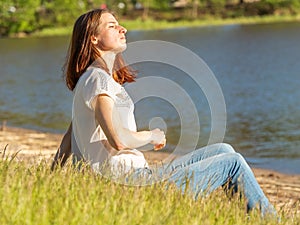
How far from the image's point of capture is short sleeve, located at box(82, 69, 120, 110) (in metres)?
4.52

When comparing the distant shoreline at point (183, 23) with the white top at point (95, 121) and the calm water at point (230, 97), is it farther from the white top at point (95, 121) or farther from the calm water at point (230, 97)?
the white top at point (95, 121)

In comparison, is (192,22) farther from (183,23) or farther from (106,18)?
(106,18)

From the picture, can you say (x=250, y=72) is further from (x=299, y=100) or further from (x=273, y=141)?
(x=273, y=141)

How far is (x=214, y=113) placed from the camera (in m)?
16.3

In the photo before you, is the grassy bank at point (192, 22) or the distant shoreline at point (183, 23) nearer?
the distant shoreline at point (183, 23)

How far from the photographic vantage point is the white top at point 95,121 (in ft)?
15.0

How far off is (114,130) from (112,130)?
0.04 ft

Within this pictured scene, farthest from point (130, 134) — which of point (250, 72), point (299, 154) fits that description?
point (250, 72)

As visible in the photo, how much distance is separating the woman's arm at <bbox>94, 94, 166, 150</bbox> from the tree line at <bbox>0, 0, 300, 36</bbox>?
173 feet

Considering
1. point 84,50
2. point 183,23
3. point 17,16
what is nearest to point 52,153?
point 84,50

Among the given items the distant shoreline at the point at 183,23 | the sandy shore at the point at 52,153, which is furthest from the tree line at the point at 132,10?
the sandy shore at the point at 52,153

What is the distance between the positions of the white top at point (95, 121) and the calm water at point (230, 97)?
22.7ft

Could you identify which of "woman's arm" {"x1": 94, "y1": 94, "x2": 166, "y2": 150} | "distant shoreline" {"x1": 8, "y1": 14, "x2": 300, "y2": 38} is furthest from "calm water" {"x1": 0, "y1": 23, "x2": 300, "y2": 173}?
"distant shoreline" {"x1": 8, "y1": 14, "x2": 300, "y2": 38}

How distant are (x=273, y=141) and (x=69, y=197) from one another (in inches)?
400
